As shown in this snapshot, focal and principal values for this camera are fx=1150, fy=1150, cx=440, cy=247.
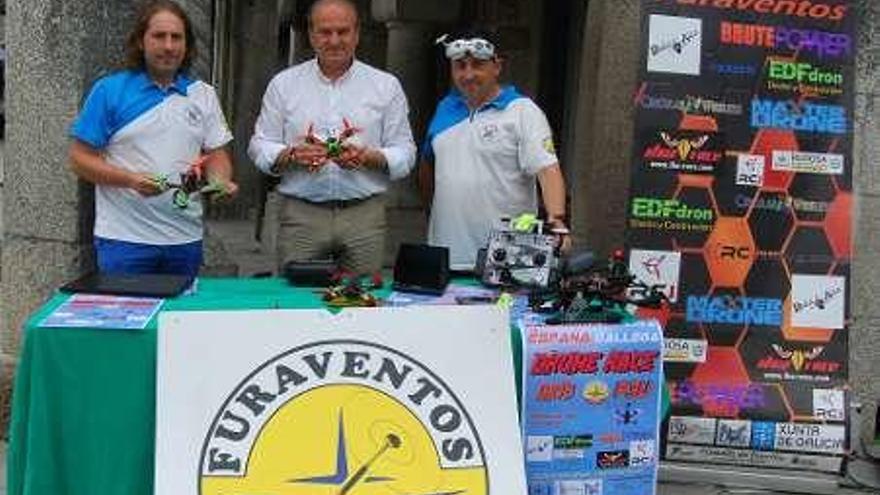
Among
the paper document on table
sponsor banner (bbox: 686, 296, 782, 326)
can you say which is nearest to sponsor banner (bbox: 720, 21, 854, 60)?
sponsor banner (bbox: 686, 296, 782, 326)

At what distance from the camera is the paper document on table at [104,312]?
299 cm

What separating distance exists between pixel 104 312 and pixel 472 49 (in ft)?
4.96

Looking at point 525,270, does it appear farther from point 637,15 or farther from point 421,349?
point 637,15

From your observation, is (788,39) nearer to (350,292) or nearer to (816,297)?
(816,297)

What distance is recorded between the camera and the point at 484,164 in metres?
3.97

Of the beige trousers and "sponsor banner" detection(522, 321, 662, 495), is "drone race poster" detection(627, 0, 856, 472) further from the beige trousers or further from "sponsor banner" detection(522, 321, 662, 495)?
"sponsor banner" detection(522, 321, 662, 495)

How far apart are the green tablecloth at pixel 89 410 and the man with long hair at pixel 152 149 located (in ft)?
2.40

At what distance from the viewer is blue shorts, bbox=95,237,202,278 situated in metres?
3.79

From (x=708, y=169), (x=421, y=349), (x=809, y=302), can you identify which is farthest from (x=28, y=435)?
(x=809, y=302)

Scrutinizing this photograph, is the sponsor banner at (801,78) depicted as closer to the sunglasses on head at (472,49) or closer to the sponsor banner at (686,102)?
the sponsor banner at (686,102)

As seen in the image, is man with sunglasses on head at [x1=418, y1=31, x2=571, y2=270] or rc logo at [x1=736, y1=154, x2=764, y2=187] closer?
man with sunglasses on head at [x1=418, y1=31, x2=571, y2=270]

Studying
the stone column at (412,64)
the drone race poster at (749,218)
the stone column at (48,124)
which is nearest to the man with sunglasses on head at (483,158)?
the drone race poster at (749,218)

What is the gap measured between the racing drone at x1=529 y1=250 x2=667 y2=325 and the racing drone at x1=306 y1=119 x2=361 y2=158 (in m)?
0.80

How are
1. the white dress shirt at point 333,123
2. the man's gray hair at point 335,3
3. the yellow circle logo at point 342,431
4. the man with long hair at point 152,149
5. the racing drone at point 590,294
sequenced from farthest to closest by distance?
the white dress shirt at point 333,123
the man's gray hair at point 335,3
the man with long hair at point 152,149
the racing drone at point 590,294
the yellow circle logo at point 342,431
